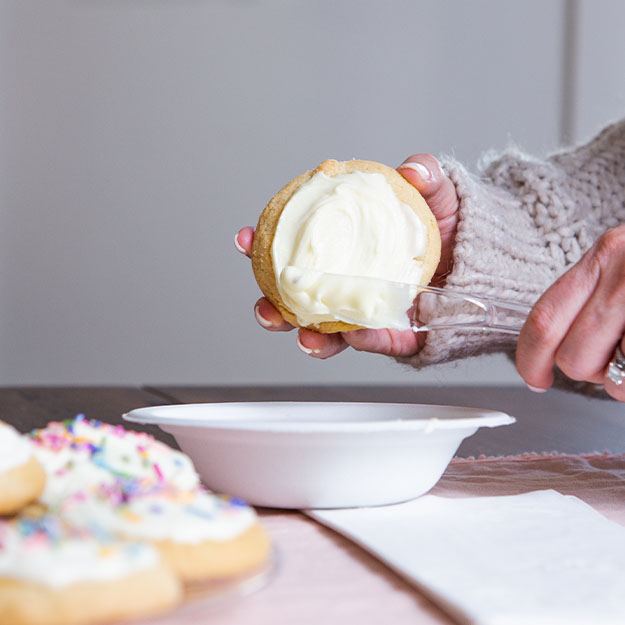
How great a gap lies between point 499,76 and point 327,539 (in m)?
2.97

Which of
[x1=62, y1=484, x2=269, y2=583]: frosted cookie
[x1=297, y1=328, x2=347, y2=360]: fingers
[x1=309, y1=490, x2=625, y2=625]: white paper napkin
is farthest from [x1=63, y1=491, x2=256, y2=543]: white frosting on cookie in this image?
[x1=297, y1=328, x2=347, y2=360]: fingers

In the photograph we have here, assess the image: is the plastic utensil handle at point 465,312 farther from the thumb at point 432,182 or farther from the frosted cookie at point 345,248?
the thumb at point 432,182

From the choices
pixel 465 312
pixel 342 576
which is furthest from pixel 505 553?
pixel 465 312

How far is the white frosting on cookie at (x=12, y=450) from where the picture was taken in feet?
1.87

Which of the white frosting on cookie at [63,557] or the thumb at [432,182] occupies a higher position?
the thumb at [432,182]

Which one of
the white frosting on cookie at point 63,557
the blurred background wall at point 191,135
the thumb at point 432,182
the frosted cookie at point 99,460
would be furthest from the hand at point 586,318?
the blurred background wall at point 191,135

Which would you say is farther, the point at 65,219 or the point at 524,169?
the point at 65,219

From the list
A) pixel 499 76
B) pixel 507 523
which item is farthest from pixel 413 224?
pixel 499 76

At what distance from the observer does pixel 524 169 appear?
4.09 ft

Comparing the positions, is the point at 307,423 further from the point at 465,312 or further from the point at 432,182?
the point at 432,182

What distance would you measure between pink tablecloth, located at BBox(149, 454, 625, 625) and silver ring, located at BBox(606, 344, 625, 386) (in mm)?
99

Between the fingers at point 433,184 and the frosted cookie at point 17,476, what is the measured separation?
1.82 ft

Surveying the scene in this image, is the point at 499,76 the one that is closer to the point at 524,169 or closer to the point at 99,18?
the point at 99,18

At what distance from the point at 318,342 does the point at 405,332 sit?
143mm
